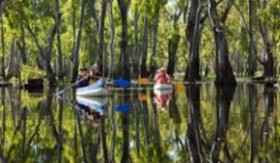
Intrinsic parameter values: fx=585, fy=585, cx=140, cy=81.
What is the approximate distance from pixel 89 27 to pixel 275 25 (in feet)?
107

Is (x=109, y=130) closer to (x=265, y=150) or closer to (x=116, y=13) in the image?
(x=265, y=150)

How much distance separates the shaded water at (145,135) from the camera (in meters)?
8.93

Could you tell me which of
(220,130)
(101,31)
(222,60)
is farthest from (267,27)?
(220,130)

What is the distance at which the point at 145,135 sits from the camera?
37.4 ft

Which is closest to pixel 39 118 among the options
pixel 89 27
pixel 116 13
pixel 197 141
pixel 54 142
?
pixel 54 142

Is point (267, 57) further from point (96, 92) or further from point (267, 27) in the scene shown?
point (96, 92)

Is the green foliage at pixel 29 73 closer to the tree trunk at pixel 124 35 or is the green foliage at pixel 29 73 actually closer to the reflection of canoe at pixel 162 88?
the tree trunk at pixel 124 35

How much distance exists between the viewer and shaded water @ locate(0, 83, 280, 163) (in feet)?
29.3

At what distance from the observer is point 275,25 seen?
2972 centimetres

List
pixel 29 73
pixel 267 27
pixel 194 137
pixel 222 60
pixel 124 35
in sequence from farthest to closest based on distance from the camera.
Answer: pixel 124 35 < pixel 267 27 < pixel 29 73 < pixel 222 60 < pixel 194 137

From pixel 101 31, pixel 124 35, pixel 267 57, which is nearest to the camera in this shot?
pixel 101 31

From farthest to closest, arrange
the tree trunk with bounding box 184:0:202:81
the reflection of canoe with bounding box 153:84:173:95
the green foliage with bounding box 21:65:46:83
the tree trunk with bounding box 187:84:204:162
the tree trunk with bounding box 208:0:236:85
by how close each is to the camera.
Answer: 1. the green foliage with bounding box 21:65:46:83
2. the tree trunk with bounding box 184:0:202:81
3. the tree trunk with bounding box 208:0:236:85
4. the reflection of canoe with bounding box 153:84:173:95
5. the tree trunk with bounding box 187:84:204:162

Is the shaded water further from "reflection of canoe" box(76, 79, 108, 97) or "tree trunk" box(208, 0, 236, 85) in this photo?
"tree trunk" box(208, 0, 236, 85)

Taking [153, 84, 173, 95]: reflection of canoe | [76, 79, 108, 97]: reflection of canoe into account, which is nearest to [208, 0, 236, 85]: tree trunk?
[153, 84, 173, 95]: reflection of canoe
